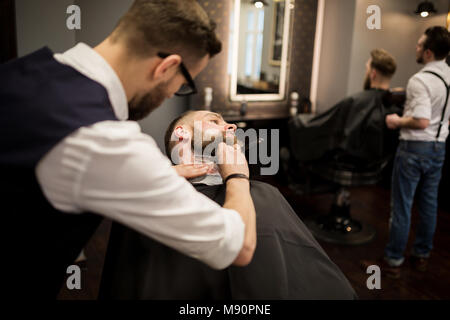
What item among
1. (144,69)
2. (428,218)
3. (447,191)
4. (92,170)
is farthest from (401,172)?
(92,170)

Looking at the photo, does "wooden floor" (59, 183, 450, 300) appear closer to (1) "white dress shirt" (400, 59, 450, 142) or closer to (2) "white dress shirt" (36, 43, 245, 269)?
(1) "white dress shirt" (400, 59, 450, 142)

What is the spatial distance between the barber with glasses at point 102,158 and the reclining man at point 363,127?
2011mm

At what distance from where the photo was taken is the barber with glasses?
2.16 feet

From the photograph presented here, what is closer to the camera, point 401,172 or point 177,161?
point 177,161

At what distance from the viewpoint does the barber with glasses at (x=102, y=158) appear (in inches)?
25.9

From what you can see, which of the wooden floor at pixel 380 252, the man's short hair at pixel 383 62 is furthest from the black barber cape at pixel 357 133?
the wooden floor at pixel 380 252

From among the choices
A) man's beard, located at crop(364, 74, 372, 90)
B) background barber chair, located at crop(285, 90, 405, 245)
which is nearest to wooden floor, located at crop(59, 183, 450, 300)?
background barber chair, located at crop(285, 90, 405, 245)

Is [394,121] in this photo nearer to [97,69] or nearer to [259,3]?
[259,3]

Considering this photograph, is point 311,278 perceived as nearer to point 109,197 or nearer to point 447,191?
point 109,197

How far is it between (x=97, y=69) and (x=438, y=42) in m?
1.92

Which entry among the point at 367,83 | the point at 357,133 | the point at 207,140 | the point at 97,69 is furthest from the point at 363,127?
the point at 97,69

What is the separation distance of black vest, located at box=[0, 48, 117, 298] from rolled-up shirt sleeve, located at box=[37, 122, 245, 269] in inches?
1.4
